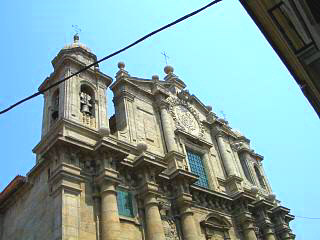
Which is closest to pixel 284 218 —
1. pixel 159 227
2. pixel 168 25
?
pixel 159 227

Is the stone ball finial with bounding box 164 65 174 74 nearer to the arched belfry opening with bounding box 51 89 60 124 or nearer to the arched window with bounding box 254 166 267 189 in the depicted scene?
the arched belfry opening with bounding box 51 89 60 124

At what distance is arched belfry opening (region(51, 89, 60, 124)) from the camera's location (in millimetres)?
17891

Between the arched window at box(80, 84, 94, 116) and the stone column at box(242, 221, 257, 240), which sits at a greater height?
the arched window at box(80, 84, 94, 116)

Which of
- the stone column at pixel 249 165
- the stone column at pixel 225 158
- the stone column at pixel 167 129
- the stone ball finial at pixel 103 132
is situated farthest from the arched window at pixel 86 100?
the stone column at pixel 249 165

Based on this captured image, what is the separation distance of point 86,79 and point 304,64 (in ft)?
42.7

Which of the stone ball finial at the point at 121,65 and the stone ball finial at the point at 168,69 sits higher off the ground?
the stone ball finial at the point at 168,69

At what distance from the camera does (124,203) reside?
50.1 feet

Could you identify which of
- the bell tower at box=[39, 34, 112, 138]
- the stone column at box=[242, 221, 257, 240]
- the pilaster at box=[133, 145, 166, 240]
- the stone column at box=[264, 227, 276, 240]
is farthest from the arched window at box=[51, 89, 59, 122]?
the stone column at box=[264, 227, 276, 240]

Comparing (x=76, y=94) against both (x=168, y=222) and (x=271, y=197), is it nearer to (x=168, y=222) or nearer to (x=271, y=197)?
(x=168, y=222)

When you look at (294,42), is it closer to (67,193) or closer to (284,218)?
(67,193)

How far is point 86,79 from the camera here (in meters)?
18.4

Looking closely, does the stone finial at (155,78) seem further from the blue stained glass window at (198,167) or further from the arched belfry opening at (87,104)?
the arched belfry opening at (87,104)

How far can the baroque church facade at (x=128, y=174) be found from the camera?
45.8ft

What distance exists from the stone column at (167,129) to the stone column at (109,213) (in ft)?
18.7
